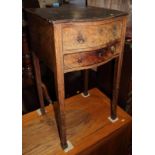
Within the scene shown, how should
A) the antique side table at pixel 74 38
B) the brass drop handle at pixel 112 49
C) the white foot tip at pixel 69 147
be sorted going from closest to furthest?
the antique side table at pixel 74 38, the brass drop handle at pixel 112 49, the white foot tip at pixel 69 147

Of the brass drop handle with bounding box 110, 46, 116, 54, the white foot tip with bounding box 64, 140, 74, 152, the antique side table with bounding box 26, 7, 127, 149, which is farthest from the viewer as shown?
the white foot tip with bounding box 64, 140, 74, 152

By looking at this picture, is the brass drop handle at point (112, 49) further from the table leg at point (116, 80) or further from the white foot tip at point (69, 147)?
the white foot tip at point (69, 147)

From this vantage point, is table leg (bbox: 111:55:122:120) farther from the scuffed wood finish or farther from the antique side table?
the scuffed wood finish

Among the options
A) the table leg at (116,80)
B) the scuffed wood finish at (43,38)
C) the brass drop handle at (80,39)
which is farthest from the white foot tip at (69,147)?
the brass drop handle at (80,39)

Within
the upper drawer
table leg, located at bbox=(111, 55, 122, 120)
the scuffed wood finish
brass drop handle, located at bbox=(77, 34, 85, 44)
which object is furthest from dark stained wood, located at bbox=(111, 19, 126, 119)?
the scuffed wood finish

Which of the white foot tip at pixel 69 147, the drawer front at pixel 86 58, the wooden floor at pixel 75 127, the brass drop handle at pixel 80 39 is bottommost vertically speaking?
the white foot tip at pixel 69 147

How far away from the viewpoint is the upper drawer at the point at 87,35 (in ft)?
2.31

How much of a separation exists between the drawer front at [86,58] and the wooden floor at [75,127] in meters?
0.48

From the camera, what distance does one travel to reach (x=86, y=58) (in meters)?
0.79

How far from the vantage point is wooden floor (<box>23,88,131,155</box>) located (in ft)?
3.28

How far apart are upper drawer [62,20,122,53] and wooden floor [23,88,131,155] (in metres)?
0.57

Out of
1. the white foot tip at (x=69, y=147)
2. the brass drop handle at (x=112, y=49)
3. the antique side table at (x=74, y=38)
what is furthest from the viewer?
the white foot tip at (x=69, y=147)
